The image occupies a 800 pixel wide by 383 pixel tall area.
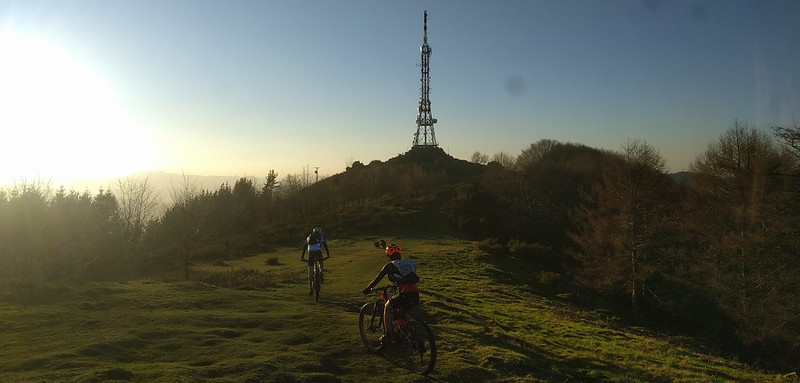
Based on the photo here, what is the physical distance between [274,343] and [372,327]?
7.67ft

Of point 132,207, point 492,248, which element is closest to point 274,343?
point 492,248

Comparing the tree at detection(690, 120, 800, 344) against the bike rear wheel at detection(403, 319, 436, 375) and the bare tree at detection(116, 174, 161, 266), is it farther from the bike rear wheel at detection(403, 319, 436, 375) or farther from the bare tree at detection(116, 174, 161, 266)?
the bare tree at detection(116, 174, 161, 266)

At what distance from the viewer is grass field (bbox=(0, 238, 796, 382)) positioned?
336 inches

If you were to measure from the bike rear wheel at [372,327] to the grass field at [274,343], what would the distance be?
10.0 inches

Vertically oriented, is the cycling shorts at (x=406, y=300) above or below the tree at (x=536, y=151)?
below

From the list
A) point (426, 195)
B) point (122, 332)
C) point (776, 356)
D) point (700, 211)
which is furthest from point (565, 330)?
point (426, 195)

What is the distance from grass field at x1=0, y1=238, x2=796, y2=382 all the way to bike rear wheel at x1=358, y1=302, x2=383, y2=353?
253 millimetres

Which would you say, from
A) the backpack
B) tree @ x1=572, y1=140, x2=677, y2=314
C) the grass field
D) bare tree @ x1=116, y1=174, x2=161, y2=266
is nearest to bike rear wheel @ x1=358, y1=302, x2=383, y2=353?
the grass field

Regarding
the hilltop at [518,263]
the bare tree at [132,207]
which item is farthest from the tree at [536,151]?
the bare tree at [132,207]

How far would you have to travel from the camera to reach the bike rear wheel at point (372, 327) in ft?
33.5

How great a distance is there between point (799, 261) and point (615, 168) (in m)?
13.5

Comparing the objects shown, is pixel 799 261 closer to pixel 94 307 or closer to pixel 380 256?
pixel 380 256

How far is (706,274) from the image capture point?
113 ft

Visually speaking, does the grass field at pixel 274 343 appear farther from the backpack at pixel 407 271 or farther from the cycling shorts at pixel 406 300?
the backpack at pixel 407 271
